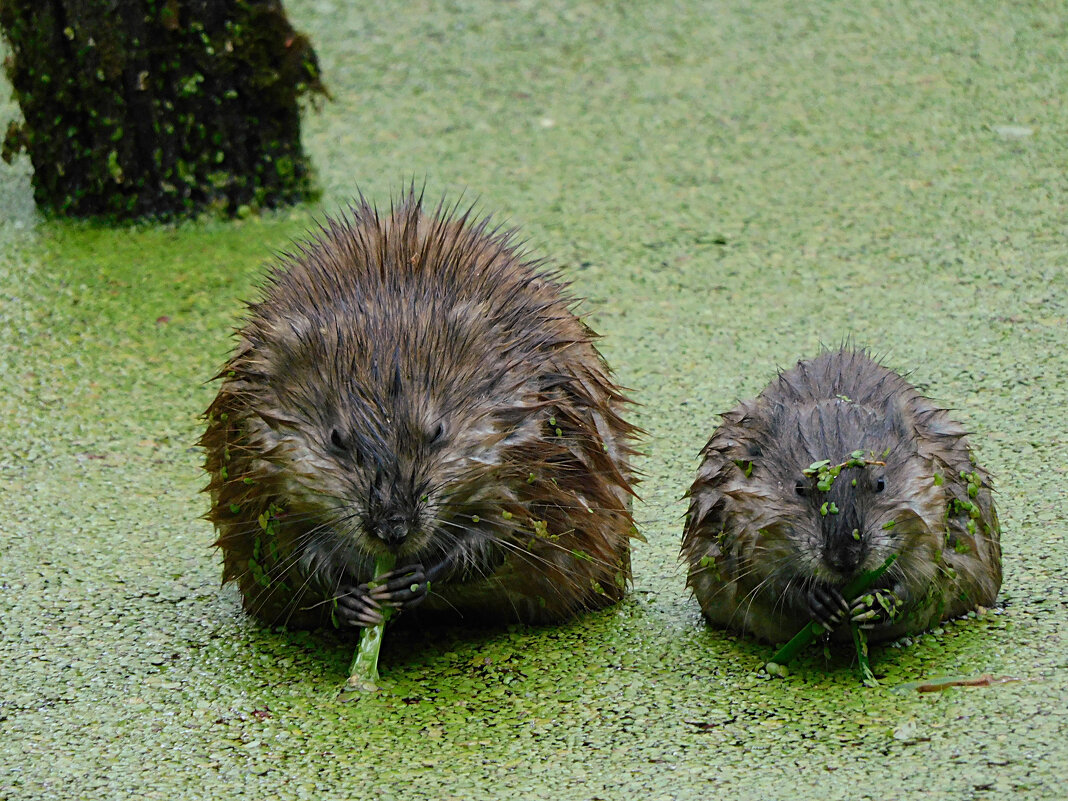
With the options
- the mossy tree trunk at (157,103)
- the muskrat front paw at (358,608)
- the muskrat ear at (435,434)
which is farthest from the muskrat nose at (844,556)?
the mossy tree trunk at (157,103)

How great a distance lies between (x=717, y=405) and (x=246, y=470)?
176 cm

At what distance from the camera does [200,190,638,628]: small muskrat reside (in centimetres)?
309

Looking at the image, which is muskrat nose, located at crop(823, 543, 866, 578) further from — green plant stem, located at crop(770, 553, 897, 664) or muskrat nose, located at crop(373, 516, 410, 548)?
muskrat nose, located at crop(373, 516, 410, 548)

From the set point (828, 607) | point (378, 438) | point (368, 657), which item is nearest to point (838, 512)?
point (828, 607)

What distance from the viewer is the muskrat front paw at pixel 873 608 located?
3131 mm

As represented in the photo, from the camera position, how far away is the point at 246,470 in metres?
3.35

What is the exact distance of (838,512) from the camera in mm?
3078

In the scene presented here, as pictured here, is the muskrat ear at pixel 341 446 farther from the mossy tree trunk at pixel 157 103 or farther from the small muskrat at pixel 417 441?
the mossy tree trunk at pixel 157 103

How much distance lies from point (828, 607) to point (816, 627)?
6 cm

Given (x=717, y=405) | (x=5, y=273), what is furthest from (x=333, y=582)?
(x=5, y=273)

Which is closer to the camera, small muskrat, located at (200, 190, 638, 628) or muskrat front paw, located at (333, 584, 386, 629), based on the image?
small muskrat, located at (200, 190, 638, 628)

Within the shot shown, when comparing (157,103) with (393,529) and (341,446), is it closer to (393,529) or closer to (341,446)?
(341,446)

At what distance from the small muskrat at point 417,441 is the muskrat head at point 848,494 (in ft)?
1.51

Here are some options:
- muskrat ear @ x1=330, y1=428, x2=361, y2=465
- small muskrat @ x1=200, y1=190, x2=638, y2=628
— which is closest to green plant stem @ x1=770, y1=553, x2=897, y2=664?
small muskrat @ x1=200, y1=190, x2=638, y2=628
